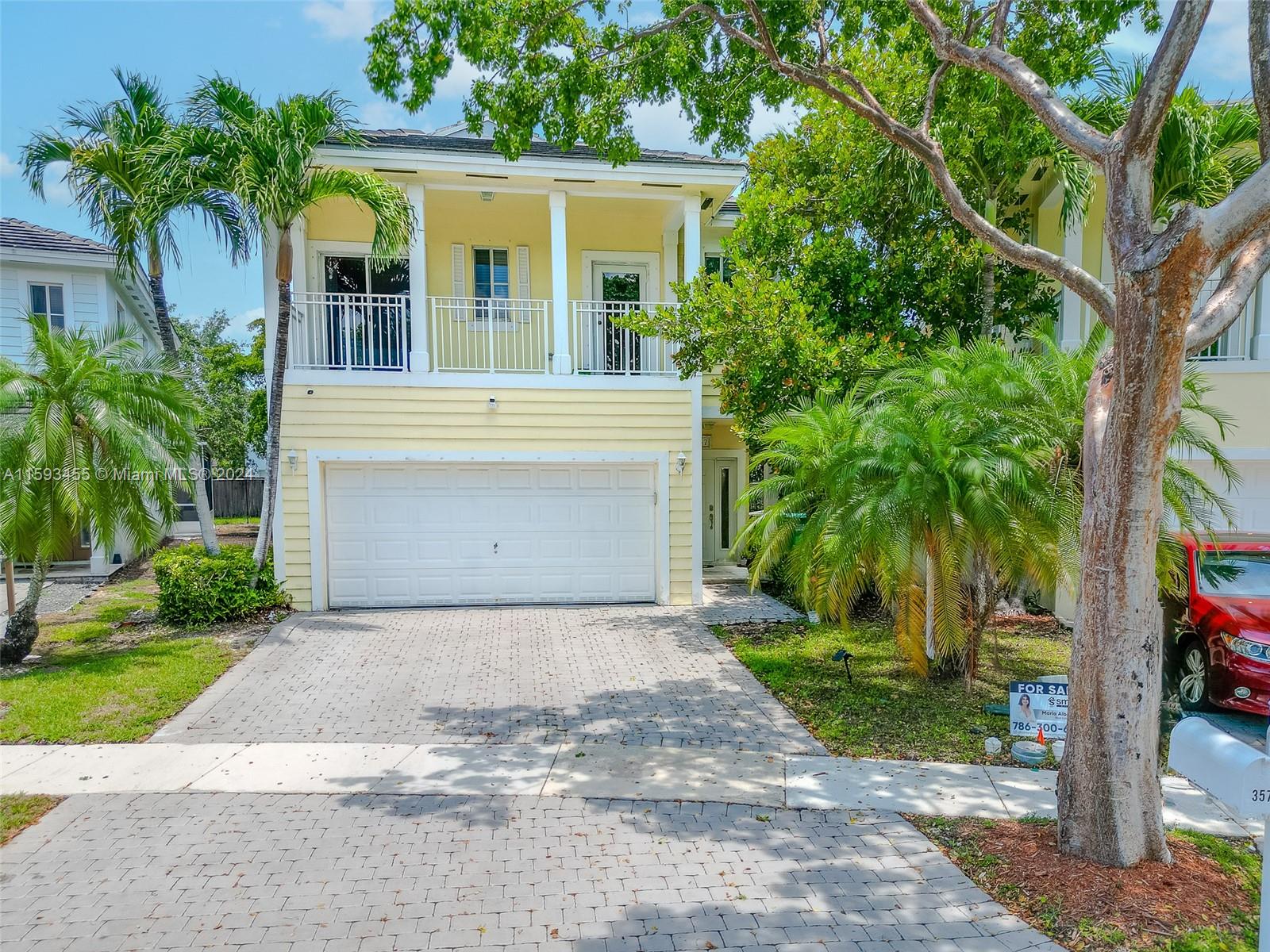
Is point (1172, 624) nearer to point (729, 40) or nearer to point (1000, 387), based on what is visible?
point (1000, 387)

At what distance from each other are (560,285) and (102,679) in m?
7.70

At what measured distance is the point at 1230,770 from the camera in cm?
304

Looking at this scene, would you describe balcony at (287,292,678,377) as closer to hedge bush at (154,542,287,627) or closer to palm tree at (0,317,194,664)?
palm tree at (0,317,194,664)

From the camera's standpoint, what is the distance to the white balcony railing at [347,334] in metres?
11.3

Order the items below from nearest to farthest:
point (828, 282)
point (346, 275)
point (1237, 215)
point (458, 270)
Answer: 1. point (1237, 215)
2. point (828, 282)
3. point (346, 275)
4. point (458, 270)

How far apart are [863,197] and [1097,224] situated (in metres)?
4.28

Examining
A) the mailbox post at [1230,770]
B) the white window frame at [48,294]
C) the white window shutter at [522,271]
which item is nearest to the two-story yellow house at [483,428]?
the white window shutter at [522,271]

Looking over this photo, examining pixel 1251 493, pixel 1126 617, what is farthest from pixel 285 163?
pixel 1251 493

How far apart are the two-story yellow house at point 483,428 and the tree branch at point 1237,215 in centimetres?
820

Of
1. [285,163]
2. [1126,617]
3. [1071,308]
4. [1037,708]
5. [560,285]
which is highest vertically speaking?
[285,163]

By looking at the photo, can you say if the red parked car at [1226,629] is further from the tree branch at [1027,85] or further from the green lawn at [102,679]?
the green lawn at [102,679]

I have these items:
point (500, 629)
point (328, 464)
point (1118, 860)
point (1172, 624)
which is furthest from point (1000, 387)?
point (328, 464)

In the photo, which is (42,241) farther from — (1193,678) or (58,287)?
(1193,678)

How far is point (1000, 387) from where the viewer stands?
7.02 meters
